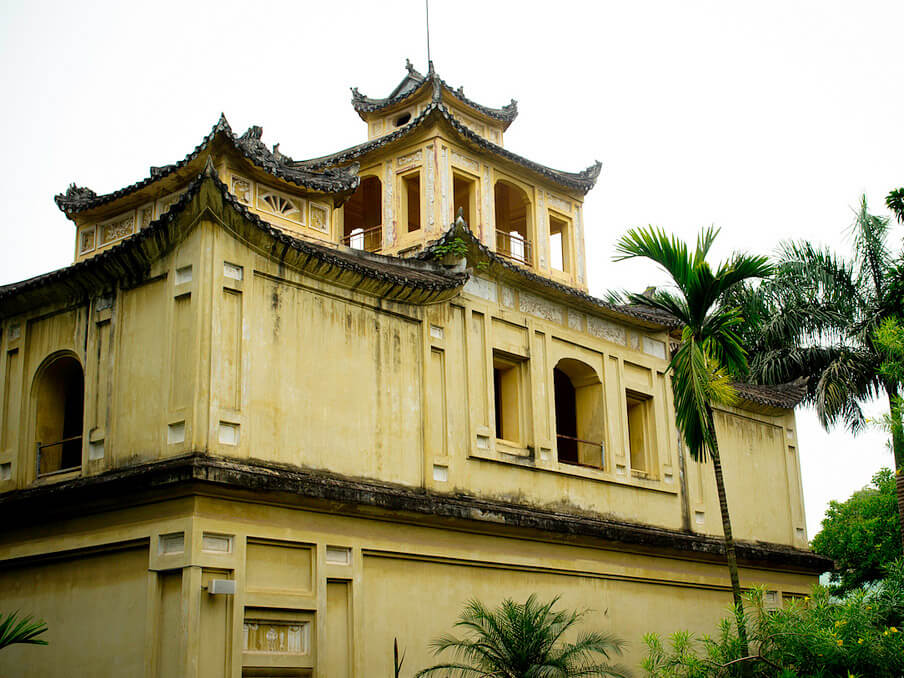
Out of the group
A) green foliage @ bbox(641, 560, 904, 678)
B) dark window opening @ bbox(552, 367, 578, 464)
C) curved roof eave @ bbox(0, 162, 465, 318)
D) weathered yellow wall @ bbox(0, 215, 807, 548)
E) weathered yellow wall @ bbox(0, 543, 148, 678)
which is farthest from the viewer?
dark window opening @ bbox(552, 367, 578, 464)

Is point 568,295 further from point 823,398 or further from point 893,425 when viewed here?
point 823,398

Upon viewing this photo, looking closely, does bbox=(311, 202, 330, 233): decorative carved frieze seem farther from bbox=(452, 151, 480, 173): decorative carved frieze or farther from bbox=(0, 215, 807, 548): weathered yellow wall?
bbox=(452, 151, 480, 173): decorative carved frieze

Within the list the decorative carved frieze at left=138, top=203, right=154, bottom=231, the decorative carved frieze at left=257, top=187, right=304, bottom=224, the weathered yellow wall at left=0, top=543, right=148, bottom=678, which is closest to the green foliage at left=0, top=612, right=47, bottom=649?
the weathered yellow wall at left=0, top=543, right=148, bottom=678

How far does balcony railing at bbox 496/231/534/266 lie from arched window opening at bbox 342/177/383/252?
273 centimetres

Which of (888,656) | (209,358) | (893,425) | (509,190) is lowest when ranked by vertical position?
(888,656)

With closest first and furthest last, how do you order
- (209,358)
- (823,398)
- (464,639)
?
(209,358)
(464,639)
(823,398)

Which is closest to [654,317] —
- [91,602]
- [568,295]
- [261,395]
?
[568,295]

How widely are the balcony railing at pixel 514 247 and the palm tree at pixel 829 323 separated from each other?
5.90m

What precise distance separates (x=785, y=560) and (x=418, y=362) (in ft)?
35.9

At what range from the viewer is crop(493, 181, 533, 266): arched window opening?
24408mm

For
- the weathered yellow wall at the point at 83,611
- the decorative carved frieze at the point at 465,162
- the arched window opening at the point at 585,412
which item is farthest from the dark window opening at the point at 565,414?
the weathered yellow wall at the point at 83,611

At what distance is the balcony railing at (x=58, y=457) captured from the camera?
15883 mm

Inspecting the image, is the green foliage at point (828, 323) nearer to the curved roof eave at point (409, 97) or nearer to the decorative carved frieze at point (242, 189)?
the curved roof eave at point (409, 97)

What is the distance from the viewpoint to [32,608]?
48.9 ft
